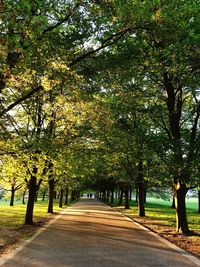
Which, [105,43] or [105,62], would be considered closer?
[105,43]

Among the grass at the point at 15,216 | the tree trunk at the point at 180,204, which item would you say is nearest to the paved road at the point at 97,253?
the tree trunk at the point at 180,204

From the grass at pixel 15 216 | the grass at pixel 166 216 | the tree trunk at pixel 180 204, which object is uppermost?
the tree trunk at pixel 180 204

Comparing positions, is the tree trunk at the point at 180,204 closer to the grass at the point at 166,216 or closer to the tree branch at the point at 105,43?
the grass at the point at 166,216

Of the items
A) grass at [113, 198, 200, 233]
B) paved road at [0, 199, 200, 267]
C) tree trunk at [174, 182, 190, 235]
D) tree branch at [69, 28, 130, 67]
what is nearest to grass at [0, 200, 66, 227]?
paved road at [0, 199, 200, 267]

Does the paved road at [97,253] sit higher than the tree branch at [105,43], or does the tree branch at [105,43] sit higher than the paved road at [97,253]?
the tree branch at [105,43]

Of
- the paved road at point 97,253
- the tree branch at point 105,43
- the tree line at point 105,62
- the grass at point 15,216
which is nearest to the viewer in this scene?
the tree line at point 105,62

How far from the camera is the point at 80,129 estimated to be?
66.3 ft

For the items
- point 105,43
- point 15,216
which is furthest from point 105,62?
point 15,216

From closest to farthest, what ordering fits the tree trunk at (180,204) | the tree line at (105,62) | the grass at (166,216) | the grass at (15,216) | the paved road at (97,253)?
1. the tree line at (105,62)
2. the paved road at (97,253)
3. the tree trunk at (180,204)
4. the grass at (15,216)
5. the grass at (166,216)

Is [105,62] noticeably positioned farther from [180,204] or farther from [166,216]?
[166,216]

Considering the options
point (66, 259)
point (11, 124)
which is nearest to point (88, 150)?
point (11, 124)

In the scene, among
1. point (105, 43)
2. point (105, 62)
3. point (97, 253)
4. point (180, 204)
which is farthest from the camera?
point (180, 204)

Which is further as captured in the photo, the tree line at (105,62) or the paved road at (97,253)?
the paved road at (97,253)

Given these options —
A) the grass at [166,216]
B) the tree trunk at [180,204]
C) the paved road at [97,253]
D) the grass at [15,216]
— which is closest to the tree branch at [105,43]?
the paved road at [97,253]
